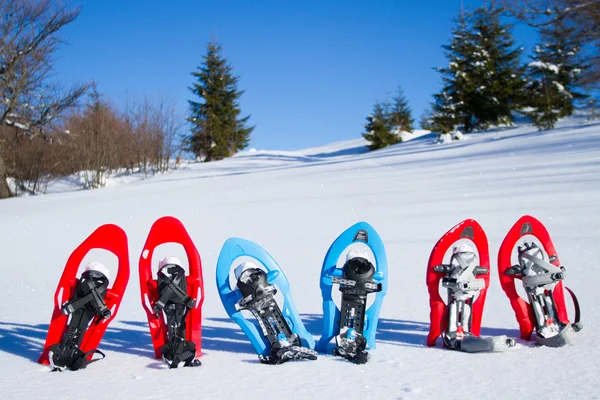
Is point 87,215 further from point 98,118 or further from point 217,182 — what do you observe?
point 98,118

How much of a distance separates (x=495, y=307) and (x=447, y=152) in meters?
11.7

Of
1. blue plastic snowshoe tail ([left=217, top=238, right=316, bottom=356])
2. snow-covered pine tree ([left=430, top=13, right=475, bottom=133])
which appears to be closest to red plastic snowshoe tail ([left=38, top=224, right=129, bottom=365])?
blue plastic snowshoe tail ([left=217, top=238, right=316, bottom=356])

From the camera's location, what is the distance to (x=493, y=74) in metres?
26.7

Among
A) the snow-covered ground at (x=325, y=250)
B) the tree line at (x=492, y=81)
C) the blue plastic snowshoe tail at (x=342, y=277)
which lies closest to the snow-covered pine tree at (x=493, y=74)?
the tree line at (x=492, y=81)

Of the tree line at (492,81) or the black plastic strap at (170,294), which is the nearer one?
the black plastic strap at (170,294)

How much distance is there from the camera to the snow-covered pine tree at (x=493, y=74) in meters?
25.9

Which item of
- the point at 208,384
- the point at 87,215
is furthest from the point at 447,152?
the point at 208,384

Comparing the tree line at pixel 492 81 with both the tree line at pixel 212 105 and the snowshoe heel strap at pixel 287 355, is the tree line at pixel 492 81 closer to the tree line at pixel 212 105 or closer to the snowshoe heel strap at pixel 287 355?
the tree line at pixel 212 105

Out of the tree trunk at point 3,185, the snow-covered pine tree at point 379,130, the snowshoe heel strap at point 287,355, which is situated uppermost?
the snow-covered pine tree at point 379,130

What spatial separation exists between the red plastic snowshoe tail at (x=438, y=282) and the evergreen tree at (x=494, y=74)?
24321 millimetres

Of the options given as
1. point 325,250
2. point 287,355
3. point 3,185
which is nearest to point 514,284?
point 287,355

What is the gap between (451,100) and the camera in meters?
28.4

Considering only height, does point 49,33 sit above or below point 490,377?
above

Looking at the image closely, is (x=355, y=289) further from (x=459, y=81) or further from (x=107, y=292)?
(x=459, y=81)
